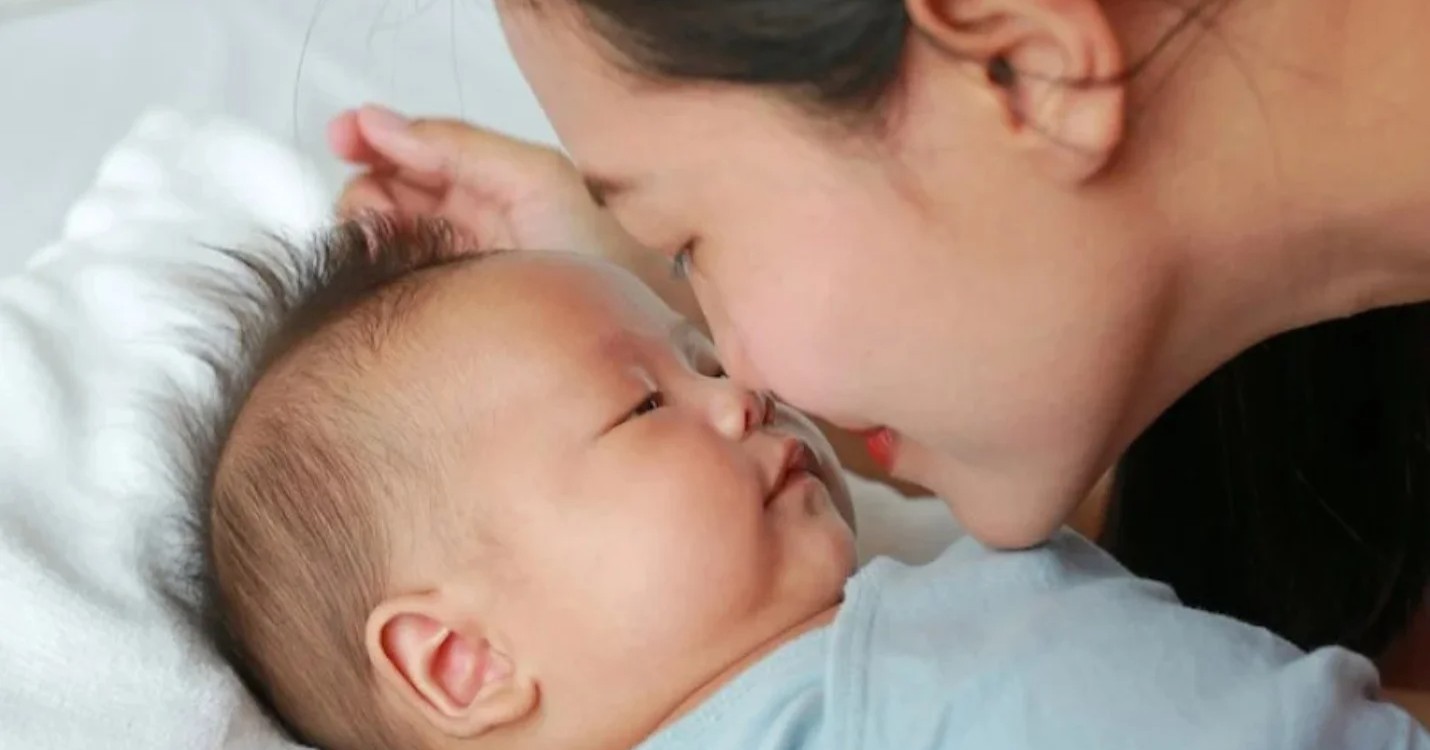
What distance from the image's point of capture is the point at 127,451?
104 cm

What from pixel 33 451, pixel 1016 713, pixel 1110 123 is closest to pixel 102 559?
pixel 33 451

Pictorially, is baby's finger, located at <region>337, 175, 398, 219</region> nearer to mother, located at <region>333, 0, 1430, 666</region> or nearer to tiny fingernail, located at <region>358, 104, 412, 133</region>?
tiny fingernail, located at <region>358, 104, 412, 133</region>

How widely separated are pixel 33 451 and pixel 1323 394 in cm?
79

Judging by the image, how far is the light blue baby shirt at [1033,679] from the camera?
720 millimetres

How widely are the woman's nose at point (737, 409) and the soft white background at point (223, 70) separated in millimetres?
641

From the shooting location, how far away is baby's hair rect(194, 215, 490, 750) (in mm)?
859

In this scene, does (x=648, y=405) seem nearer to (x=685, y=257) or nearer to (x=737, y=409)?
(x=737, y=409)

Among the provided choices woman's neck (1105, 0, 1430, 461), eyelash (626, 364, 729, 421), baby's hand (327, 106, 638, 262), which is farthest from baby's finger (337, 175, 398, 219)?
woman's neck (1105, 0, 1430, 461)

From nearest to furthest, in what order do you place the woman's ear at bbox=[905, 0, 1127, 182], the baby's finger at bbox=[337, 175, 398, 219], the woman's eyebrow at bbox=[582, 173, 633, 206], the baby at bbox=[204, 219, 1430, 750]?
the woman's ear at bbox=[905, 0, 1127, 182] < the woman's eyebrow at bbox=[582, 173, 633, 206] < the baby at bbox=[204, 219, 1430, 750] < the baby's finger at bbox=[337, 175, 398, 219]

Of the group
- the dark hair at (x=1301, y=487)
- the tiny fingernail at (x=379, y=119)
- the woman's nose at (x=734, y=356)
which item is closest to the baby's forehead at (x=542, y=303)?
the woman's nose at (x=734, y=356)

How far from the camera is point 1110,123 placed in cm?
62

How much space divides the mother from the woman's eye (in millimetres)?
107

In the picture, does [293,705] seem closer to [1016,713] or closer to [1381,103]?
[1016,713]

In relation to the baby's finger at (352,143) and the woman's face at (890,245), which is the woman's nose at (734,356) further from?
the baby's finger at (352,143)
